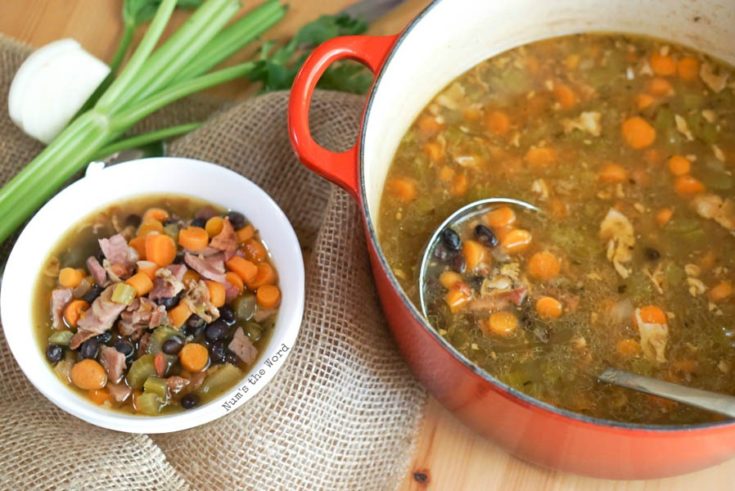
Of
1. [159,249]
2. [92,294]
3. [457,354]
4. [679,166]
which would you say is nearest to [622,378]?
[457,354]

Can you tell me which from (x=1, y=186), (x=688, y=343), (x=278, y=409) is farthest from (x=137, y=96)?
(x=688, y=343)

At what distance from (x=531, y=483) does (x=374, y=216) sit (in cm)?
65

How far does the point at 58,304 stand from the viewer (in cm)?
190

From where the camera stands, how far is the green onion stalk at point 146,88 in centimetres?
206

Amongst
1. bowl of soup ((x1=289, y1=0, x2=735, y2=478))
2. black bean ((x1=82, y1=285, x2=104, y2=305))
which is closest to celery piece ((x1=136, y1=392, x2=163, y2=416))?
black bean ((x1=82, y1=285, x2=104, y2=305))

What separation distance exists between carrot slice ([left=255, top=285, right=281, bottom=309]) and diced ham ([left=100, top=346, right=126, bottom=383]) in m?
0.30

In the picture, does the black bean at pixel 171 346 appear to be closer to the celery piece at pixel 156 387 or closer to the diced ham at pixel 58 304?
the celery piece at pixel 156 387

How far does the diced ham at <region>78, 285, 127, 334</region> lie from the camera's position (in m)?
1.84

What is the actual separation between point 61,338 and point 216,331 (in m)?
0.31

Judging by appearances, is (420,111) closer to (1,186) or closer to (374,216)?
(374,216)

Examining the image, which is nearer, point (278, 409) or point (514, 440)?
point (514, 440)

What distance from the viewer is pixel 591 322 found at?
5.89 ft

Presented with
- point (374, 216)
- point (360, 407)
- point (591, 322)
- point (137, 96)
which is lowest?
point (360, 407)

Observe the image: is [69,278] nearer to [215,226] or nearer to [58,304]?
[58,304]
